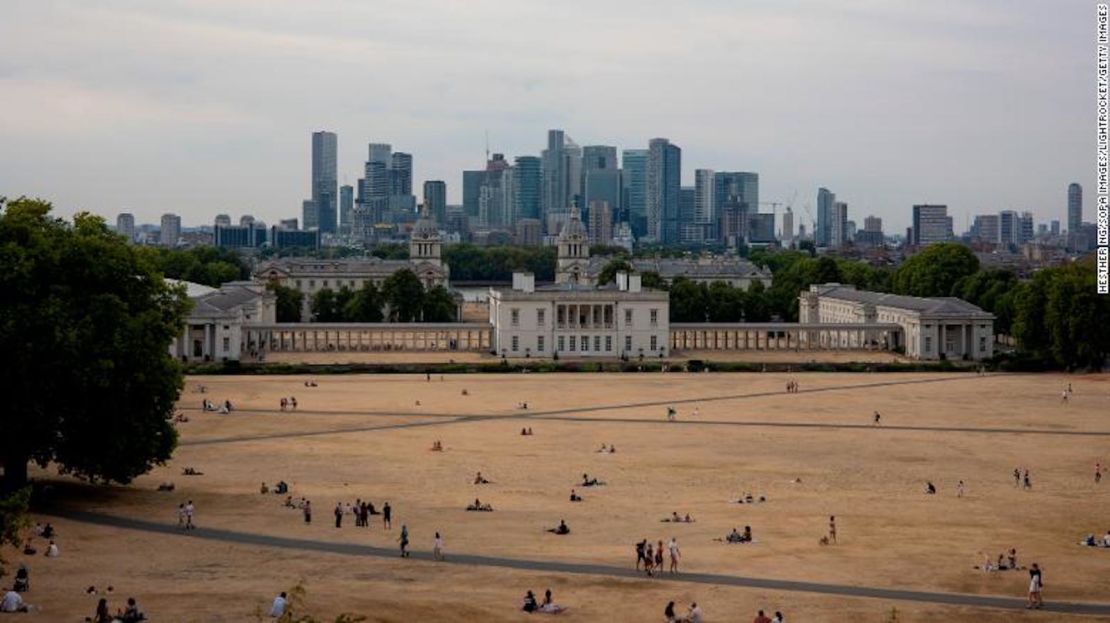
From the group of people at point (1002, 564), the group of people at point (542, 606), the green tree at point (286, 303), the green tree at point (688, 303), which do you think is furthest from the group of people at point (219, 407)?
the green tree at point (688, 303)

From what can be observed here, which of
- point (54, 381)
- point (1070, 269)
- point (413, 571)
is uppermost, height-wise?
point (1070, 269)

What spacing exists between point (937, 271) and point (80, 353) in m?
110

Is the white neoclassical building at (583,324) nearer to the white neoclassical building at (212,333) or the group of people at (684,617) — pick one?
the white neoclassical building at (212,333)

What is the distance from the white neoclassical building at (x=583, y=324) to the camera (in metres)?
116

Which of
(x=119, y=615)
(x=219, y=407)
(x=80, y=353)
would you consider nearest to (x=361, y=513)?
(x=80, y=353)

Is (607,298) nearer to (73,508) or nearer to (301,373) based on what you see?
(301,373)

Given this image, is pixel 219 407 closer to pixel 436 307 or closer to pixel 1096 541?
pixel 1096 541

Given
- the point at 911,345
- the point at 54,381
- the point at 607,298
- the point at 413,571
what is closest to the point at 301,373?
the point at 607,298

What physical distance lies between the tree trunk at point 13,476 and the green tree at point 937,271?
108m

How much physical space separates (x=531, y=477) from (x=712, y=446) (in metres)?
11.2

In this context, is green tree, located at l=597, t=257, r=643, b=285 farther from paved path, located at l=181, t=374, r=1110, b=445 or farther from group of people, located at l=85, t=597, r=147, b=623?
group of people, located at l=85, t=597, r=147, b=623

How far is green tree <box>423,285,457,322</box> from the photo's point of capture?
133875 mm

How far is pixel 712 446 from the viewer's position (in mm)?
64562

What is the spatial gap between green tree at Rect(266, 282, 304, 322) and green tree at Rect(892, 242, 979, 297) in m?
55.1
